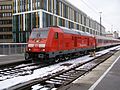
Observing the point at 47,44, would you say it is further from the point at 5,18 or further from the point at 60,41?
the point at 5,18

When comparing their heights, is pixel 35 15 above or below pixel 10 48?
above

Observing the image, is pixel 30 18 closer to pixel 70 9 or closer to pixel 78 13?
pixel 70 9

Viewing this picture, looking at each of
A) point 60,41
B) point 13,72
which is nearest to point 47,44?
point 60,41

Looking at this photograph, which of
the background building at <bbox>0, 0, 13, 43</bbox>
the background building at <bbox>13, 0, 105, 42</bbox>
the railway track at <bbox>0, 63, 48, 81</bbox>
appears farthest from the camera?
the background building at <bbox>0, 0, 13, 43</bbox>

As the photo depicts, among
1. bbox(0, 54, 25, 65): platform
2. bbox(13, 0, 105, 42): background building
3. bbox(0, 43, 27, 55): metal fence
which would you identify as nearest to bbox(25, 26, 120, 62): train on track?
bbox(0, 54, 25, 65): platform

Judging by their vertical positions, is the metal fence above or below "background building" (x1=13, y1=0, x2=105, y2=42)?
below

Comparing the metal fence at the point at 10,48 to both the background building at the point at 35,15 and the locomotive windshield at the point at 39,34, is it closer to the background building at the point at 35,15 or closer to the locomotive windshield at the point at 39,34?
the locomotive windshield at the point at 39,34

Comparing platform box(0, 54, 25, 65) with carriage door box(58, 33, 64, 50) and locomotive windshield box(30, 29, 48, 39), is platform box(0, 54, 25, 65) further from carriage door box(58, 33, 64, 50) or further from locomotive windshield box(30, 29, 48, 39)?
carriage door box(58, 33, 64, 50)

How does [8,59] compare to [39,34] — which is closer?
[39,34]

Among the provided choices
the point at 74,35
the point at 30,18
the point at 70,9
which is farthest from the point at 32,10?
the point at 74,35

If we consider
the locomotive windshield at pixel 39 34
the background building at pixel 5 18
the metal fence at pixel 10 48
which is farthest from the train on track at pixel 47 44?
the background building at pixel 5 18

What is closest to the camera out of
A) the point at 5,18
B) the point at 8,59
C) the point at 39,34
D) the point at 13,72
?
the point at 13,72

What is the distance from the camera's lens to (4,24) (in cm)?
9688

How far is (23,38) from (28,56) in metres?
55.8
